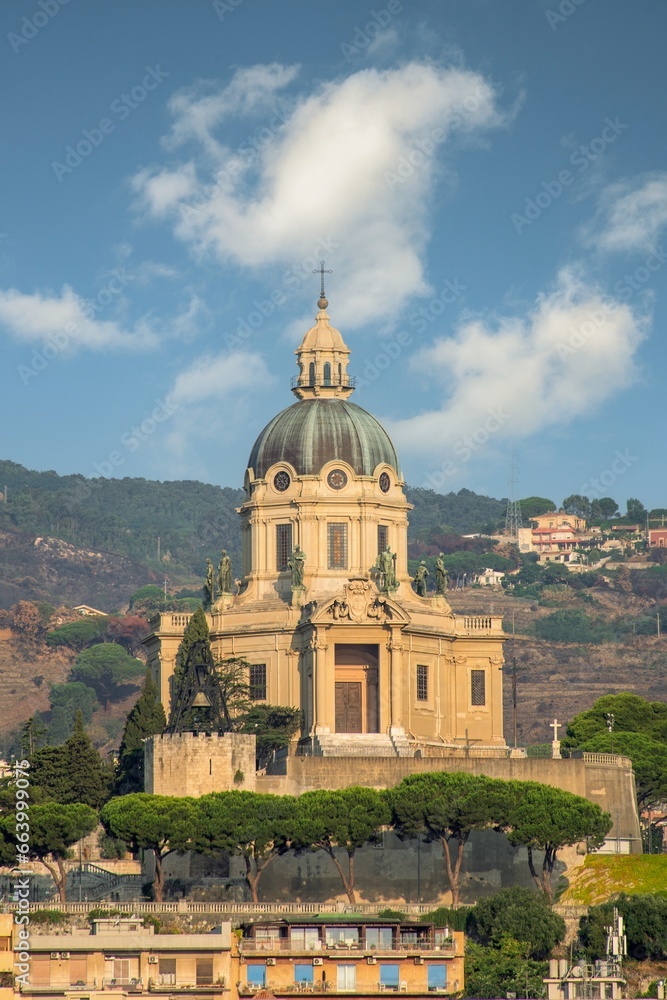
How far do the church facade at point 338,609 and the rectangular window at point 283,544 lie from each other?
0.26 ft

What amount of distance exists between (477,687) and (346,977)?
147ft

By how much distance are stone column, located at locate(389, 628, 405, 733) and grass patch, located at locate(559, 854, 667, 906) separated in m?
17.3

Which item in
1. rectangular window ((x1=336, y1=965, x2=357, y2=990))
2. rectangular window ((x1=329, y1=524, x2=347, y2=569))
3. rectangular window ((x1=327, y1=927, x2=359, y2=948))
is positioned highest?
rectangular window ((x1=329, y1=524, x2=347, y2=569))

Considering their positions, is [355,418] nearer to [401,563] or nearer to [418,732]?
[401,563]

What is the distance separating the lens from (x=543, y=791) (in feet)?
347

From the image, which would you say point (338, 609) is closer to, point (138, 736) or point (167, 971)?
point (138, 736)

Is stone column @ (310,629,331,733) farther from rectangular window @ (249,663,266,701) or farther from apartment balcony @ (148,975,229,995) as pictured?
apartment balcony @ (148,975,229,995)

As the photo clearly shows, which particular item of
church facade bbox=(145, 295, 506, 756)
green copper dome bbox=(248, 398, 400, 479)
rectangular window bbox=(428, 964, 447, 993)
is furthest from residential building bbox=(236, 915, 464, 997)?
green copper dome bbox=(248, 398, 400, 479)

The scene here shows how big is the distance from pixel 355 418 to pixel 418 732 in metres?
19.1

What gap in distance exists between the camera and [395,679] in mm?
120562

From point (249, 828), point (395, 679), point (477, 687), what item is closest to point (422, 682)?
point (395, 679)

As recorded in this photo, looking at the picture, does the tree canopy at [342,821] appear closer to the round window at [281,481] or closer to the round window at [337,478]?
the round window at [337,478]

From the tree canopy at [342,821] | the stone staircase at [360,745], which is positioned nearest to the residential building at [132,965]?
the tree canopy at [342,821]

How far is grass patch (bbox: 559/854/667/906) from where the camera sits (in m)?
101
